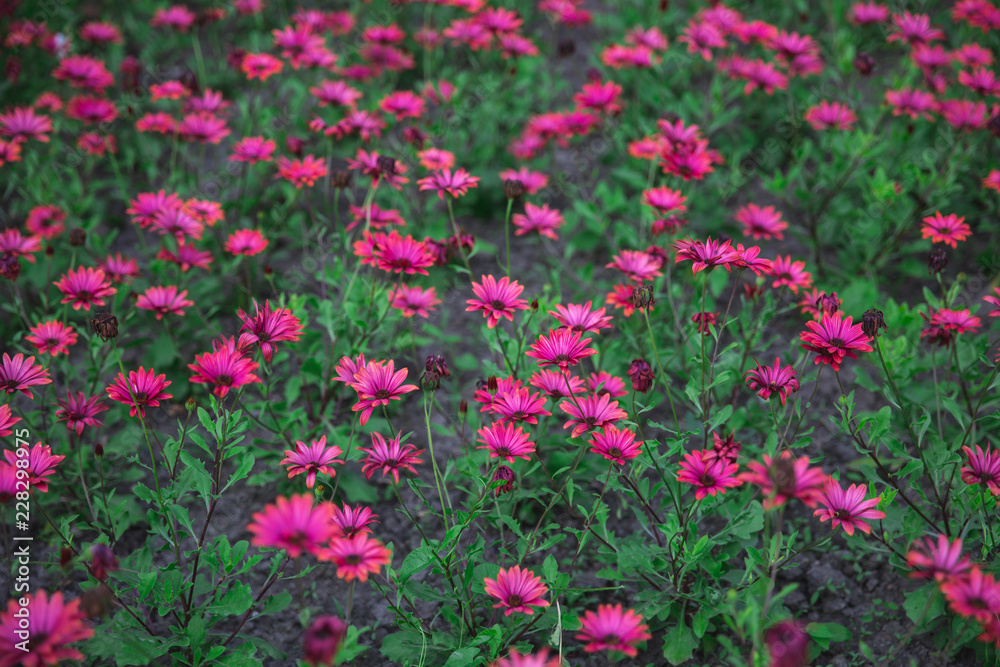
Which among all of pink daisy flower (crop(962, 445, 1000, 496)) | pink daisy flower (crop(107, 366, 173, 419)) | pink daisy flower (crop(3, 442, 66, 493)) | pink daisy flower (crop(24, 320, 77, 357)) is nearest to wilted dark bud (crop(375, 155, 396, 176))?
pink daisy flower (crop(107, 366, 173, 419))

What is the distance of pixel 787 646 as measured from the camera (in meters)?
1.57

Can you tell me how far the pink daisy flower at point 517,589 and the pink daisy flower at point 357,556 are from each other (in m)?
0.41

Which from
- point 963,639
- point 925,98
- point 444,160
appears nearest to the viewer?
point 963,639

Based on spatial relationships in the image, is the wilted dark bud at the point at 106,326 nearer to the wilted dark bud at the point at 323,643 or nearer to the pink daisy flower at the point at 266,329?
the pink daisy flower at the point at 266,329

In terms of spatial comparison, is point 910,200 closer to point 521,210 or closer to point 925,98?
point 925,98

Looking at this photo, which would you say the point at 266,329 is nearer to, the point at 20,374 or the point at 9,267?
the point at 20,374

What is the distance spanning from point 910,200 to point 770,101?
1354 mm

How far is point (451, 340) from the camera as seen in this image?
11.3 feet

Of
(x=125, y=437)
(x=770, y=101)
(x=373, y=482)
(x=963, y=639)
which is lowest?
(x=373, y=482)

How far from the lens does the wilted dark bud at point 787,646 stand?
1519 millimetres

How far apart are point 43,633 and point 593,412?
62.2 inches

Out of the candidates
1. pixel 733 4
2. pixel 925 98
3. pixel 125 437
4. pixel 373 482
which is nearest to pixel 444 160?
pixel 373 482

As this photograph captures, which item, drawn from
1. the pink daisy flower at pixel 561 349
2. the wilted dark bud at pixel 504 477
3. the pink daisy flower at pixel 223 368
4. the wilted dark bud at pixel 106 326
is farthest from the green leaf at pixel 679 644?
the wilted dark bud at pixel 106 326

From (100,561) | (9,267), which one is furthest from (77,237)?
(100,561)
